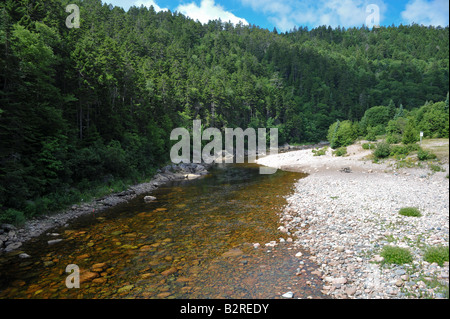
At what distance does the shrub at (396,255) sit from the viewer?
7.01 m

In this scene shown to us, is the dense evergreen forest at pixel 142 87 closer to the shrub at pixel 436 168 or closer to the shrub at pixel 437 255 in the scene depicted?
the shrub at pixel 437 255

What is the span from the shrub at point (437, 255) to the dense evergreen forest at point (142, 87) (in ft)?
20.2

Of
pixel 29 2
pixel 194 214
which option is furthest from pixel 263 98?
pixel 194 214

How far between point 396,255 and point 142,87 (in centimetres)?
4521

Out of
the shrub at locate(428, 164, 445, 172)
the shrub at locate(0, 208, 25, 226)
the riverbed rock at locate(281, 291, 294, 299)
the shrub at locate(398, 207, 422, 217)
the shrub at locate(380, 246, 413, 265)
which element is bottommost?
the riverbed rock at locate(281, 291, 294, 299)

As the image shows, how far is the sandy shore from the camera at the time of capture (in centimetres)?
625

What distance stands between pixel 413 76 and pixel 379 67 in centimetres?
3058

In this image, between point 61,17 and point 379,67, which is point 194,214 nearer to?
point 61,17

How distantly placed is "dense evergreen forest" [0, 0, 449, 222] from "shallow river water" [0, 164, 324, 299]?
16.8 feet

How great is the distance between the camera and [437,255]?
659cm

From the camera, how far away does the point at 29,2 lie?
97.9 ft

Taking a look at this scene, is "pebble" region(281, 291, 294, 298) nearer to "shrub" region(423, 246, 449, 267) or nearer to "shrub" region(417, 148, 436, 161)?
"shrub" region(423, 246, 449, 267)

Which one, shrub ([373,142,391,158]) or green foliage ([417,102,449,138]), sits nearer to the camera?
green foliage ([417,102,449,138])

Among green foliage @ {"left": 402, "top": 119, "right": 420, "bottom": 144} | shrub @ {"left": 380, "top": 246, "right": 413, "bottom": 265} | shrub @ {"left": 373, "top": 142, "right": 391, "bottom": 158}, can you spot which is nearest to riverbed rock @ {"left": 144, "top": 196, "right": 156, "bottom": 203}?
shrub @ {"left": 380, "top": 246, "right": 413, "bottom": 265}
